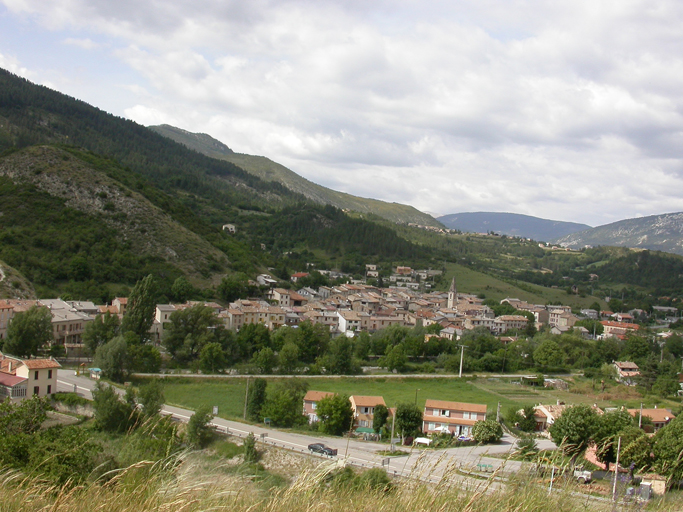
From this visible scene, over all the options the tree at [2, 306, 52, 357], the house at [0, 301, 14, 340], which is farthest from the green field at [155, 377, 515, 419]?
the house at [0, 301, 14, 340]

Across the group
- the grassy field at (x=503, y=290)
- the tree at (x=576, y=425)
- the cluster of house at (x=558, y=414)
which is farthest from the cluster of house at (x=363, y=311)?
the tree at (x=576, y=425)

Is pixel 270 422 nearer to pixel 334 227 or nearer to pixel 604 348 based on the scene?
pixel 604 348

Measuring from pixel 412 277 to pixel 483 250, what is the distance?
185 ft

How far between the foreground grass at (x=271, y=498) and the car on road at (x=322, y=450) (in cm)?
1411

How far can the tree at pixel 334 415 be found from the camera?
2198 centimetres

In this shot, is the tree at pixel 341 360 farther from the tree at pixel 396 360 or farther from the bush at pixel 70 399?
the bush at pixel 70 399

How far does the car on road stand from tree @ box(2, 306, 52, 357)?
1713 centimetres

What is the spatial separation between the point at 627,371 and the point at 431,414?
20399mm

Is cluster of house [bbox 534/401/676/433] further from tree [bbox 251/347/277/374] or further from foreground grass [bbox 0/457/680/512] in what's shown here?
foreground grass [bbox 0/457/680/512]

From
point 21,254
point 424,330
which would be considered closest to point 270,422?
point 424,330

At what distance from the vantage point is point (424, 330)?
141 ft

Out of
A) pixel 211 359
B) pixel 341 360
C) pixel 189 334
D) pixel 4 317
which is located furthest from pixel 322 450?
pixel 4 317

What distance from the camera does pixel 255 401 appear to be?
23266mm

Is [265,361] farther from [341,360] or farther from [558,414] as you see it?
[558,414]
